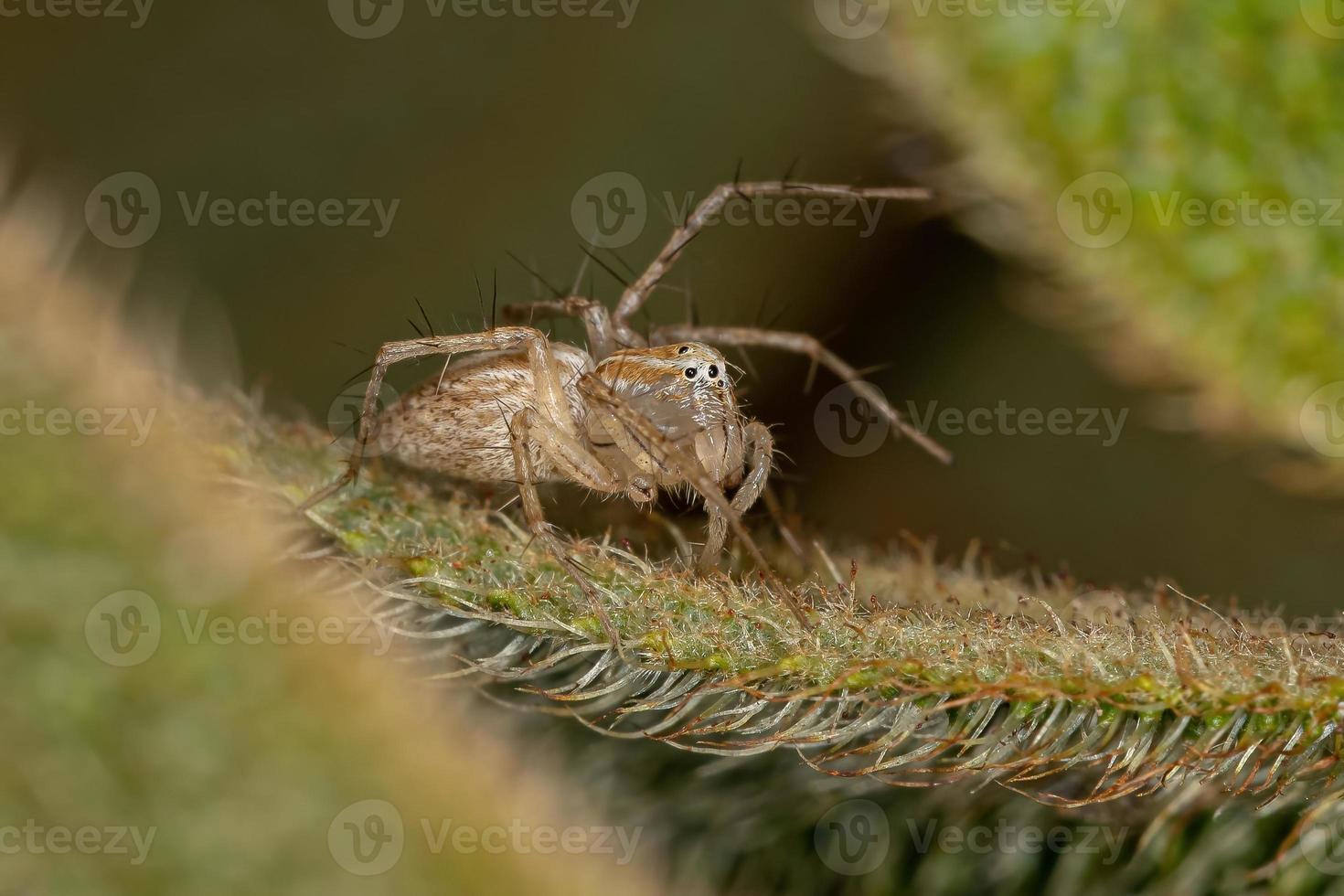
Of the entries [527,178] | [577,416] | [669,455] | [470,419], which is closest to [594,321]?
[577,416]

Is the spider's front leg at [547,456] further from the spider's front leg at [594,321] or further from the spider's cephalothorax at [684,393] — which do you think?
the spider's front leg at [594,321]

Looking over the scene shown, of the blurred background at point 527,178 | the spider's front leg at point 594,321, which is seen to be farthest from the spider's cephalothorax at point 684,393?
the blurred background at point 527,178

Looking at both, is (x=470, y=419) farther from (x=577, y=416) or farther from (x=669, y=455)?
(x=669, y=455)

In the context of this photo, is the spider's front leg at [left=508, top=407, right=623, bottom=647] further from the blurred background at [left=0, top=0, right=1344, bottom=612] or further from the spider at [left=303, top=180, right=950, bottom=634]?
the blurred background at [left=0, top=0, right=1344, bottom=612]

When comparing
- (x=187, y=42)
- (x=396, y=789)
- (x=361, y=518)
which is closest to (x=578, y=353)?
(x=361, y=518)

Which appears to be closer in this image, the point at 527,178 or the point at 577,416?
the point at 577,416
